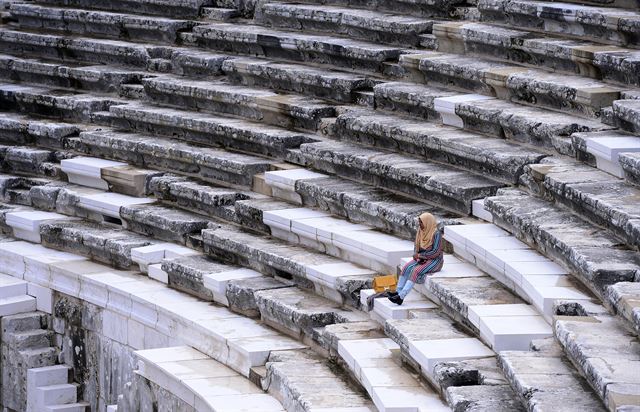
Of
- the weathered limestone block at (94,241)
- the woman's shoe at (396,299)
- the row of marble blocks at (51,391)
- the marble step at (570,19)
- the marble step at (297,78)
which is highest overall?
the marble step at (570,19)

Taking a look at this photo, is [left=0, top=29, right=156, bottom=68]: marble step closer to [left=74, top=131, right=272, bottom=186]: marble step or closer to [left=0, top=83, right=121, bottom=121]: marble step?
[left=0, top=83, right=121, bottom=121]: marble step

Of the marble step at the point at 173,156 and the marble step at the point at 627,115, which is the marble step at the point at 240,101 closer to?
the marble step at the point at 173,156

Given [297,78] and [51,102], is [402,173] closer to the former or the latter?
[297,78]

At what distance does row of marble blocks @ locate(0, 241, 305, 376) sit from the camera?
999 centimetres

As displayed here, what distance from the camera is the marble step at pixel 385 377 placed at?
316 inches

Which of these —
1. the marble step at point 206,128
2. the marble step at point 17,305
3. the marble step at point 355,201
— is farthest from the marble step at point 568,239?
the marble step at point 17,305

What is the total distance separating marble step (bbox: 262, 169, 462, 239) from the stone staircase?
3 centimetres

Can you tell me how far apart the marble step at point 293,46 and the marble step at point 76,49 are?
0.68 meters

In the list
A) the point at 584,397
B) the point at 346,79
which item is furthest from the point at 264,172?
the point at 584,397

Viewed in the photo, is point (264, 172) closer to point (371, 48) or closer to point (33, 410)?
point (371, 48)

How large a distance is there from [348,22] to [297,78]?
82 cm

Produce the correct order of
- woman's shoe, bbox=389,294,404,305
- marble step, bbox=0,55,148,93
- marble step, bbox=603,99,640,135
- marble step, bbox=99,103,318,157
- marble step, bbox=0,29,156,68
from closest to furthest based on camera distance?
woman's shoe, bbox=389,294,404,305, marble step, bbox=603,99,640,135, marble step, bbox=99,103,318,157, marble step, bbox=0,55,148,93, marble step, bbox=0,29,156,68

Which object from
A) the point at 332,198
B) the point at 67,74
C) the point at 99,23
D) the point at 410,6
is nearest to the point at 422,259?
the point at 332,198

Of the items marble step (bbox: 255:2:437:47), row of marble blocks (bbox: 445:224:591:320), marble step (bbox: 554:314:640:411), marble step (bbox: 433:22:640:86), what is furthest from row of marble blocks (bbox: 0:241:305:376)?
marble step (bbox: 255:2:437:47)
